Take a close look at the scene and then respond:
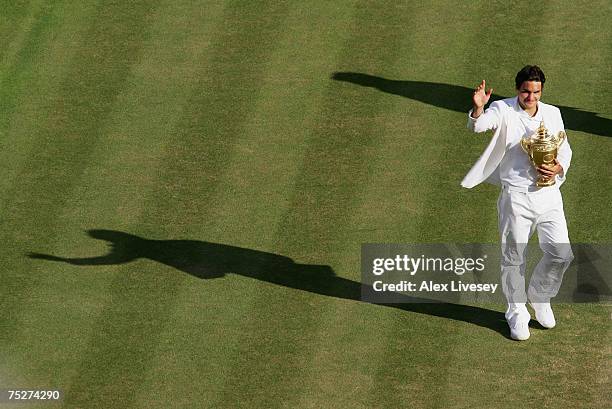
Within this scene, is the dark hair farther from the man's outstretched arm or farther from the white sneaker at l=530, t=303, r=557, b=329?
the white sneaker at l=530, t=303, r=557, b=329

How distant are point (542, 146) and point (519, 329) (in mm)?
2033

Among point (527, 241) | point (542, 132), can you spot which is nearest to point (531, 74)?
point (542, 132)

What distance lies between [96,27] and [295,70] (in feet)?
10.5

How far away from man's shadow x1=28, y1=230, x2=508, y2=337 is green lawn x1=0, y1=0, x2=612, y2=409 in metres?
0.03

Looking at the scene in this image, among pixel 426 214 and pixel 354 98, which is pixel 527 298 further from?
pixel 354 98

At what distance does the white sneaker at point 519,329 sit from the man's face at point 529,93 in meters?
2.25

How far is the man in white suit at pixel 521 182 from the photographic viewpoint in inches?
499

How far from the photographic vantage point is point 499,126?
12758 millimetres

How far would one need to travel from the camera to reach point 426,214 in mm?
15367

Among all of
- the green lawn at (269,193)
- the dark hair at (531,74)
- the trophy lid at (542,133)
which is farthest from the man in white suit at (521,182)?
the green lawn at (269,193)

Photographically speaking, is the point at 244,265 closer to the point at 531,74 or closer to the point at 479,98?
the point at 479,98

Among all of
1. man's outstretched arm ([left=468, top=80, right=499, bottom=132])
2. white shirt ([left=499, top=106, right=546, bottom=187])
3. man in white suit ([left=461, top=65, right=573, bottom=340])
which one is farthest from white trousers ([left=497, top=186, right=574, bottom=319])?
man's outstretched arm ([left=468, top=80, right=499, bottom=132])

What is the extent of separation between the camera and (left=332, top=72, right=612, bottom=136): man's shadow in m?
16.8

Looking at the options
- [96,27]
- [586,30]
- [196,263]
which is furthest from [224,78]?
[586,30]
